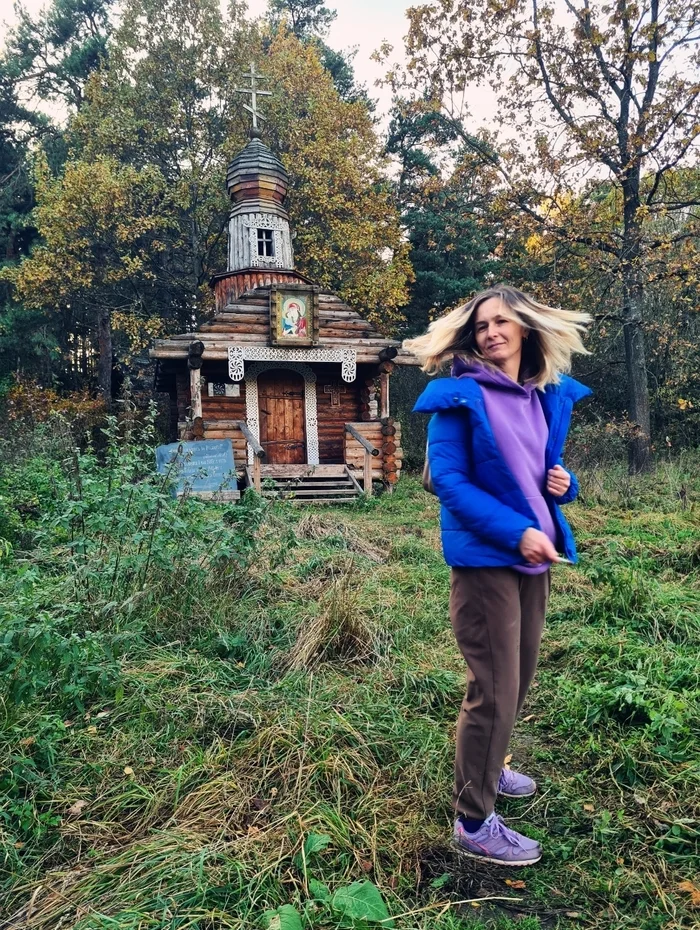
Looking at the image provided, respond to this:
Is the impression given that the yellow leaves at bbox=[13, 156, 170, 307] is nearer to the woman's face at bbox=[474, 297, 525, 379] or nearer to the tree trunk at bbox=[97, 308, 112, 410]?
the tree trunk at bbox=[97, 308, 112, 410]

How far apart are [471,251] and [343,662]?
20.0 metres

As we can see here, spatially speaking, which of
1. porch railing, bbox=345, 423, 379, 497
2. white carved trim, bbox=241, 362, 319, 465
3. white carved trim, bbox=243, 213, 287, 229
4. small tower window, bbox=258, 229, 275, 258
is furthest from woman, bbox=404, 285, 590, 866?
white carved trim, bbox=243, 213, 287, 229

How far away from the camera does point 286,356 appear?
12.8 meters

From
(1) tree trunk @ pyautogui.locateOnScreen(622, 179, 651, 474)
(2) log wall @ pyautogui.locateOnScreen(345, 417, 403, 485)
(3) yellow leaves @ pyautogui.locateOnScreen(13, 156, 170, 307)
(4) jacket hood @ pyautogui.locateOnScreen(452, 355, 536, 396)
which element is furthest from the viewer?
(3) yellow leaves @ pyautogui.locateOnScreen(13, 156, 170, 307)

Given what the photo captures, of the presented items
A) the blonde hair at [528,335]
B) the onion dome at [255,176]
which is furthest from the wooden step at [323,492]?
the blonde hair at [528,335]

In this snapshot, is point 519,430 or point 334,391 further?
point 334,391

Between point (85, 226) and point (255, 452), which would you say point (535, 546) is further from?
point (85, 226)

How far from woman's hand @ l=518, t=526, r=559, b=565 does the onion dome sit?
15.5 metres

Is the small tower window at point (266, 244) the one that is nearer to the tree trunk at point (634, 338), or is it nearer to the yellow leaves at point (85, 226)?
the yellow leaves at point (85, 226)

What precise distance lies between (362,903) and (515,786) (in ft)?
3.51

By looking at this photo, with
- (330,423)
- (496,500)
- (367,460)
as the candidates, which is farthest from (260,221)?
(496,500)

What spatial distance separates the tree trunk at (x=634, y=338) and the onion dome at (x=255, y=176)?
8406 mm

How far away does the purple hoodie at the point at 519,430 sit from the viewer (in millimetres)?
2258

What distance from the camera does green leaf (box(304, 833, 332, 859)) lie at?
88.5 inches
